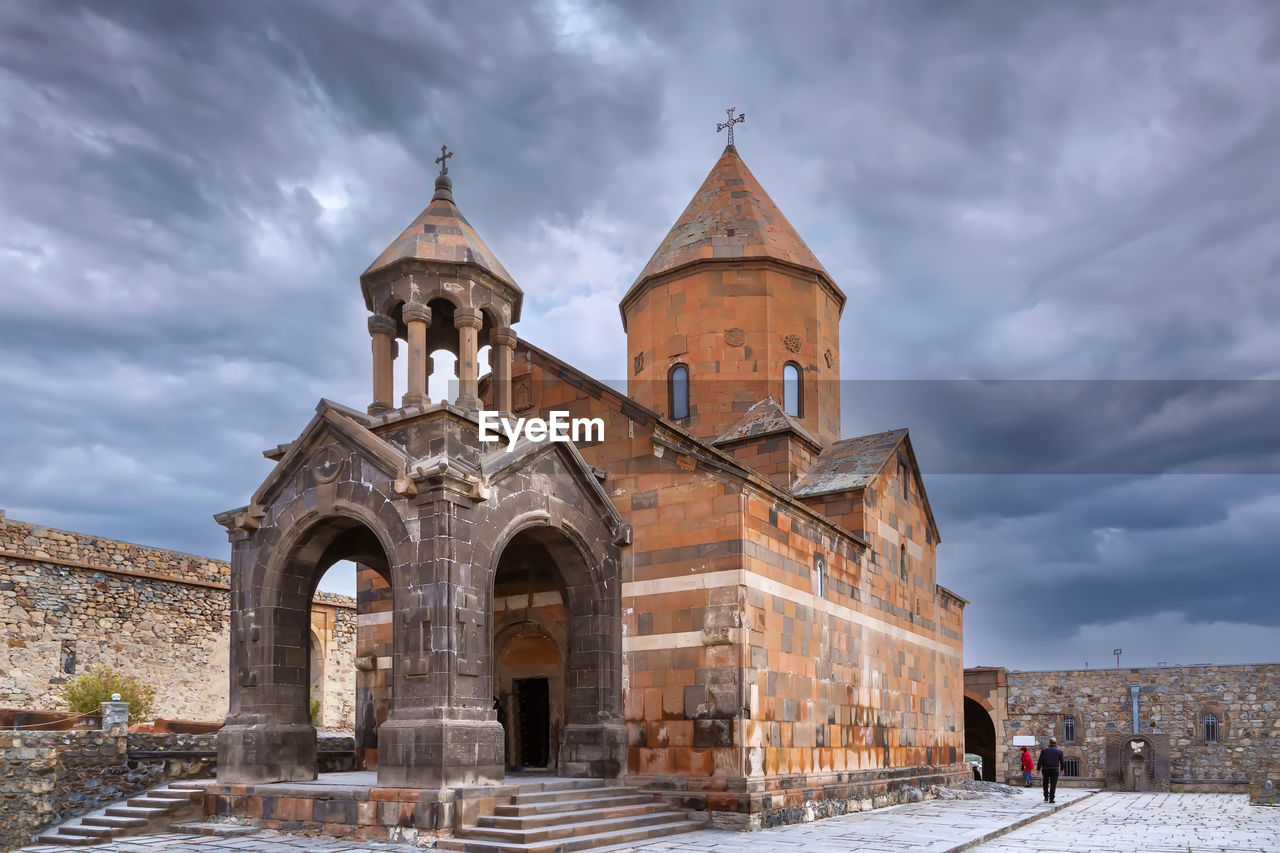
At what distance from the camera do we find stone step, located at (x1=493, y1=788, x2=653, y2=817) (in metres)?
10.2

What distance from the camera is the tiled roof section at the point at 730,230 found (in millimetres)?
19828

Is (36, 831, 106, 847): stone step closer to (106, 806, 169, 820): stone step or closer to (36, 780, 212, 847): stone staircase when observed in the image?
(36, 780, 212, 847): stone staircase

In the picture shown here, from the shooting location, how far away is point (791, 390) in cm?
1970

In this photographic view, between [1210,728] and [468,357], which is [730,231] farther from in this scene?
[1210,728]

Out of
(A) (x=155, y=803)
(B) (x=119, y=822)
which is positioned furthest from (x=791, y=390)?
(B) (x=119, y=822)

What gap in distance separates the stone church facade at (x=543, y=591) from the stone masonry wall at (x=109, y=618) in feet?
24.1

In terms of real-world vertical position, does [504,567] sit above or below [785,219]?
below

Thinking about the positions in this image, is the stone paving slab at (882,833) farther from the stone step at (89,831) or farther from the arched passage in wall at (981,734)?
the arched passage in wall at (981,734)

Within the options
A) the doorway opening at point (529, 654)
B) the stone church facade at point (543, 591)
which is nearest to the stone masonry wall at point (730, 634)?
the stone church facade at point (543, 591)

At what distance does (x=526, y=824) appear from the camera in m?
9.91

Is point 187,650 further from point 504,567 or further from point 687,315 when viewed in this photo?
point 687,315

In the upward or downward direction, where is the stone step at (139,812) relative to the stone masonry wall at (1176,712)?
upward

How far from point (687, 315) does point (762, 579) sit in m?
7.65

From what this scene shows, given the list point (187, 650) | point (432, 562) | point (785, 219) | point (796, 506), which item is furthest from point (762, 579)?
point (187, 650)
